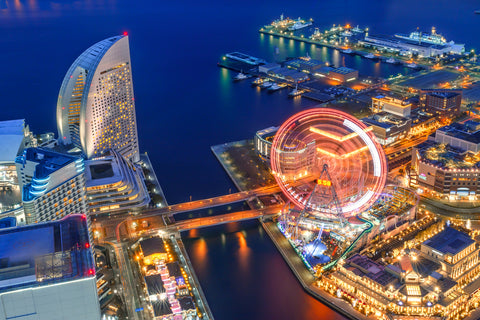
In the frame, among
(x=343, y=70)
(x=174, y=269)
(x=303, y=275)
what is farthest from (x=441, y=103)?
(x=174, y=269)

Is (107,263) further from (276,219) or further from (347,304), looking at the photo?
(347,304)

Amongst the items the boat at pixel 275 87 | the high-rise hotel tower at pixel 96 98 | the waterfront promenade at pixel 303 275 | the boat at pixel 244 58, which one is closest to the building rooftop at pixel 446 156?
the waterfront promenade at pixel 303 275

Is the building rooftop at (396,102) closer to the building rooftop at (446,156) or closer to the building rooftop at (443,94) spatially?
the building rooftop at (443,94)

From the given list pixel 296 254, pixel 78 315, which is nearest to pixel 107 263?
pixel 296 254

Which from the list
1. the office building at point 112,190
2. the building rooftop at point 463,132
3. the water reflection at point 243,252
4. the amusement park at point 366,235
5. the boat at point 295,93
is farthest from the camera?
the boat at point 295,93

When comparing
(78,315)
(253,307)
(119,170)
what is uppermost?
(78,315)

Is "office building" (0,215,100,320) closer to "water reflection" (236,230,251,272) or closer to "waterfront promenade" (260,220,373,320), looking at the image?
"waterfront promenade" (260,220,373,320)
